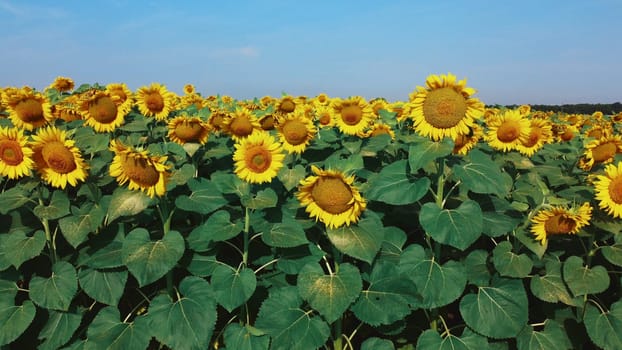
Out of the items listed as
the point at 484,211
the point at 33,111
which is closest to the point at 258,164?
the point at 484,211

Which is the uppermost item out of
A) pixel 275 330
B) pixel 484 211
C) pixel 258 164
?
pixel 258 164

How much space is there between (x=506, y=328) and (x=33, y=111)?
4697 millimetres

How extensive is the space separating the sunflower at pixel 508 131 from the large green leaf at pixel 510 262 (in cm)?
188

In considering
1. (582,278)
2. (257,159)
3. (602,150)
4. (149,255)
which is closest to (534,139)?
(602,150)

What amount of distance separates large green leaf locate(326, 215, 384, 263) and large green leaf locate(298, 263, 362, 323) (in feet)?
0.78

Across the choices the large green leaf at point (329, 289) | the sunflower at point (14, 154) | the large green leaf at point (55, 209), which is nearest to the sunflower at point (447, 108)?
the large green leaf at point (329, 289)

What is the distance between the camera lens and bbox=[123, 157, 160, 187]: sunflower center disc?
297 cm

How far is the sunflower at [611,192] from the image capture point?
3293 millimetres

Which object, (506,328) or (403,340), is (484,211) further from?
(403,340)

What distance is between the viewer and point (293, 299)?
10.4ft

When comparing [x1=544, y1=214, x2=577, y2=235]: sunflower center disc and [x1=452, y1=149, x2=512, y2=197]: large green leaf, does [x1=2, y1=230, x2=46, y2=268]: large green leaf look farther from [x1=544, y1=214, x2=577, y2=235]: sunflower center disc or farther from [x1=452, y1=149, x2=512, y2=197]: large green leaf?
[x1=544, y1=214, x2=577, y2=235]: sunflower center disc

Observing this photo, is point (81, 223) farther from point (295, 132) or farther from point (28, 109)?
point (295, 132)

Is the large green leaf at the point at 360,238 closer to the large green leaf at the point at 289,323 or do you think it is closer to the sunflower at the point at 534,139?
the large green leaf at the point at 289,323

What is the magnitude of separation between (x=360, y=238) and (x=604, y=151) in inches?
124
